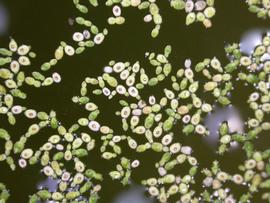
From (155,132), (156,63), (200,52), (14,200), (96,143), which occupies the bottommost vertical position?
(14,200)

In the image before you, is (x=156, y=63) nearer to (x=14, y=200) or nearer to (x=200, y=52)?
(x=200, y=52)

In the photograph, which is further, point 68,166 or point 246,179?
point 246,179

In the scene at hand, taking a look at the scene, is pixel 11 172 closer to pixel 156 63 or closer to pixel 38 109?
pixel 38 109

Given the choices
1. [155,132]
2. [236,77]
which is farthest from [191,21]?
[155,132]

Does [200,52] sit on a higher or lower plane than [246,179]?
higher

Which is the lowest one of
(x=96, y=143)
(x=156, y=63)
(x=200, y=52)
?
(x=96, y=143)

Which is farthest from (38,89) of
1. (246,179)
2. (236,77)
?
(246,179)
